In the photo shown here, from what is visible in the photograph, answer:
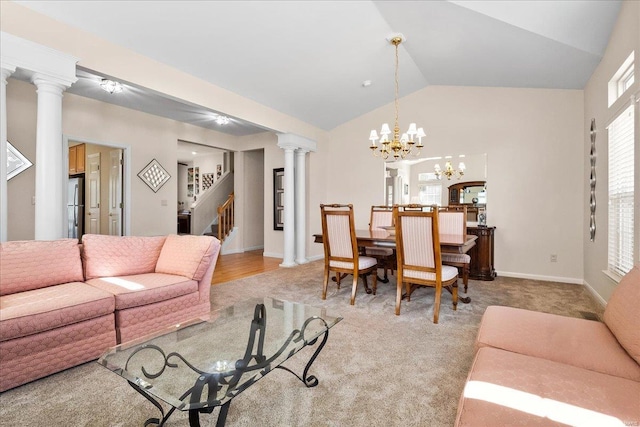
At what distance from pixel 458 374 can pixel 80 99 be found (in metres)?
5.57

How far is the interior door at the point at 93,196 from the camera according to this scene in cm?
568

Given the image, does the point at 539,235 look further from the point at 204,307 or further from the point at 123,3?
the point at 123,3

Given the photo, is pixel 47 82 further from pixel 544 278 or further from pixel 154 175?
pixel 544 278

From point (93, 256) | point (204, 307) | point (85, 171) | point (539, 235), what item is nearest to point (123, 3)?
point (93, 256)

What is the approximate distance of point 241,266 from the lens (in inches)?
218

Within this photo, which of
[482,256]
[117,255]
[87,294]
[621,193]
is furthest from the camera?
[482,256]

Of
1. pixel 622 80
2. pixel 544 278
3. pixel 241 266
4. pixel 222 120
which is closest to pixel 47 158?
pixel 222 120

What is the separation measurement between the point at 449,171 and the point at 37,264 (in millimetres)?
5302

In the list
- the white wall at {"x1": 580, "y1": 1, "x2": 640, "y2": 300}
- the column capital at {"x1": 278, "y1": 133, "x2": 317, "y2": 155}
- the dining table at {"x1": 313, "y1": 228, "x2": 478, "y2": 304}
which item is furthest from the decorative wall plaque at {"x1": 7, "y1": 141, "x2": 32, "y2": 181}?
the white wall at {"x1": 580, "y1": 1, "x2": 640, "y2": 300}

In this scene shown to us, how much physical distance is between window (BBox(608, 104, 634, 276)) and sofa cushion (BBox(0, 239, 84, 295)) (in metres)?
4.59

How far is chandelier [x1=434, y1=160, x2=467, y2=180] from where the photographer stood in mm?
5176

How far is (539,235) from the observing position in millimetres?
4625

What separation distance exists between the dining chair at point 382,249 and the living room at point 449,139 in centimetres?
100

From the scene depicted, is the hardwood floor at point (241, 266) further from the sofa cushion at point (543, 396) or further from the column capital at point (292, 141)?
the sofa cushion at point (543, 396)
